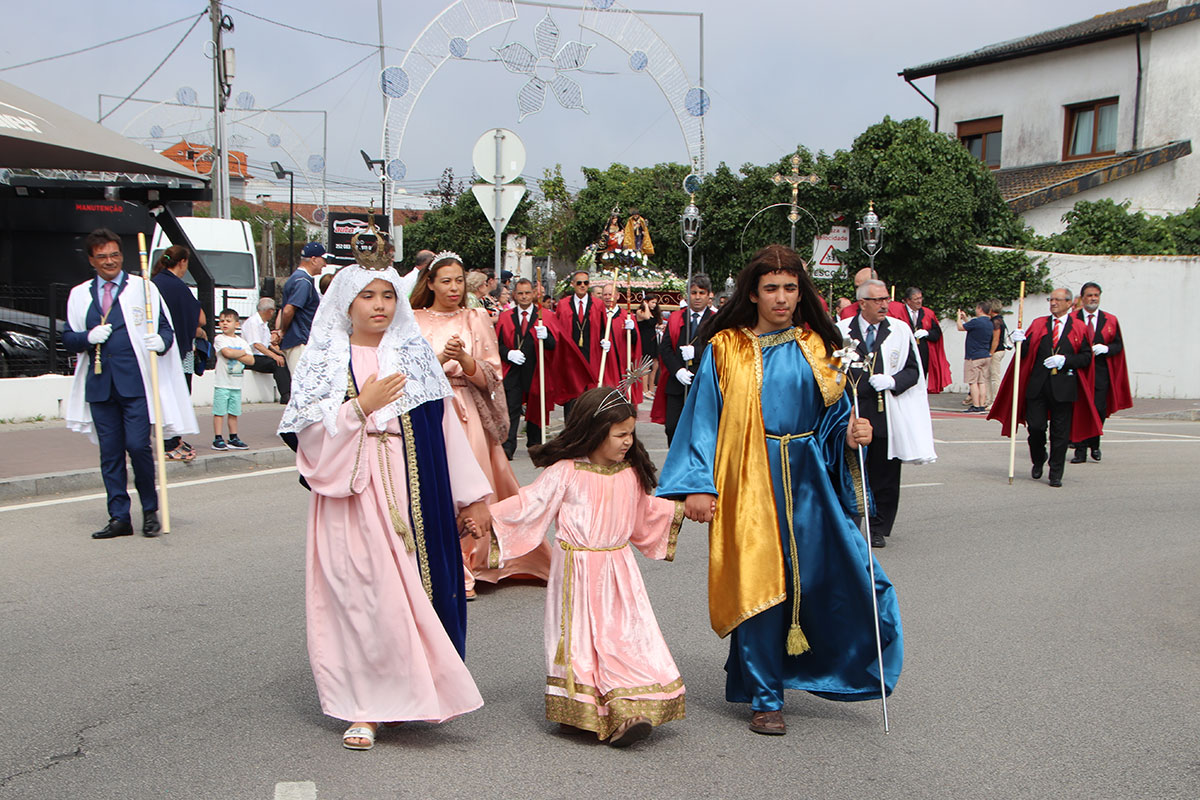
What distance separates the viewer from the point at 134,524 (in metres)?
8.61

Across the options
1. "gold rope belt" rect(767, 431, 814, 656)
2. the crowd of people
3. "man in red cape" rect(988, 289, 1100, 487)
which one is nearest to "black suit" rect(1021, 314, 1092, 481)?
"man in red cape" rect(988, 289, 1100, 487)

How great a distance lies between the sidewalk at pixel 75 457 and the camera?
32.2 ft

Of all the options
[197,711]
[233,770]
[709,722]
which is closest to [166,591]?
[197,711]

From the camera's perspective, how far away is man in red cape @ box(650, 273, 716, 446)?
37.5 feet

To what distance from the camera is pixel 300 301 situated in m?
13.1

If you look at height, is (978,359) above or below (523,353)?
below

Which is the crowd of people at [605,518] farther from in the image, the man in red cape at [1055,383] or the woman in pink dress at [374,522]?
the man in red cape at [1055,383]

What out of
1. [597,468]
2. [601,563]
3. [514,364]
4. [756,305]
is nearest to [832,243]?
[514,364]

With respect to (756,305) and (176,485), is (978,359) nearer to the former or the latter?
(176,485)

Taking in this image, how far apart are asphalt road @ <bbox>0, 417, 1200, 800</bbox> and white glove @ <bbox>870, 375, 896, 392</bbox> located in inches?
44.3

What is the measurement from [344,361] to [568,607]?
1216 millimetres

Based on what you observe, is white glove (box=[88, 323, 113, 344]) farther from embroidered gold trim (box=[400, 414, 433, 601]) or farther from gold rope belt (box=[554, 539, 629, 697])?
gold rope belt (box=[554, 539, 629, 697])

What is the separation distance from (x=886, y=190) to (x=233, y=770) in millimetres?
24653

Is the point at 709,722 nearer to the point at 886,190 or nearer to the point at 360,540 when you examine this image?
the point at 360,540
